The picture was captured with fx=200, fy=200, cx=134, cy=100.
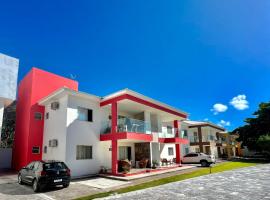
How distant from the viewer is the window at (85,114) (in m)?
16.1

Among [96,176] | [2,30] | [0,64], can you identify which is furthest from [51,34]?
[96,176]

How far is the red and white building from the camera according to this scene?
15.1 meters

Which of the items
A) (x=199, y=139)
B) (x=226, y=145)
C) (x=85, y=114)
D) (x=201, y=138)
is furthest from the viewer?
(x=226, y=145)

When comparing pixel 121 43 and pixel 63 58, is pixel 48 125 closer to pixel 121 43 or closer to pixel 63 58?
pixel 63 58

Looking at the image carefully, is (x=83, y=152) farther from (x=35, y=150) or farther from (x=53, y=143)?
(x=35, y=150)

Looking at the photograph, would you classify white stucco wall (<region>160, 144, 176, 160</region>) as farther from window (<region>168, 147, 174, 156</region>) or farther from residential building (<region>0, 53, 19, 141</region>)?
residential building (<region>0, 53, 19, 141</region>)

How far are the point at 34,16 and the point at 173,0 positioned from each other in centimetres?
909

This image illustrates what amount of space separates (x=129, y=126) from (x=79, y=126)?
3.90 meters

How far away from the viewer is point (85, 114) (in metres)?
16.5

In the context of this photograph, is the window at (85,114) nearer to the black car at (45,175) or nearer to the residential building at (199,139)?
the black car at (45,175)

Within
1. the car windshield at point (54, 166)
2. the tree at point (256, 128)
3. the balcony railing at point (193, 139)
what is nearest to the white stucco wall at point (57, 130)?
the car windshield at point (54, 166)

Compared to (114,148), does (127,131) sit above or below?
above

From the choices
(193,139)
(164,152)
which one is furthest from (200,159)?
(193,139)

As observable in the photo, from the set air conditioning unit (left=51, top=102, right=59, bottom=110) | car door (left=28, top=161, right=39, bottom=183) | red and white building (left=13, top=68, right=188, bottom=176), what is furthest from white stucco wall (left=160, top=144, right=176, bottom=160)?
car door (left=28, top=161, right=39, bottom=183)
